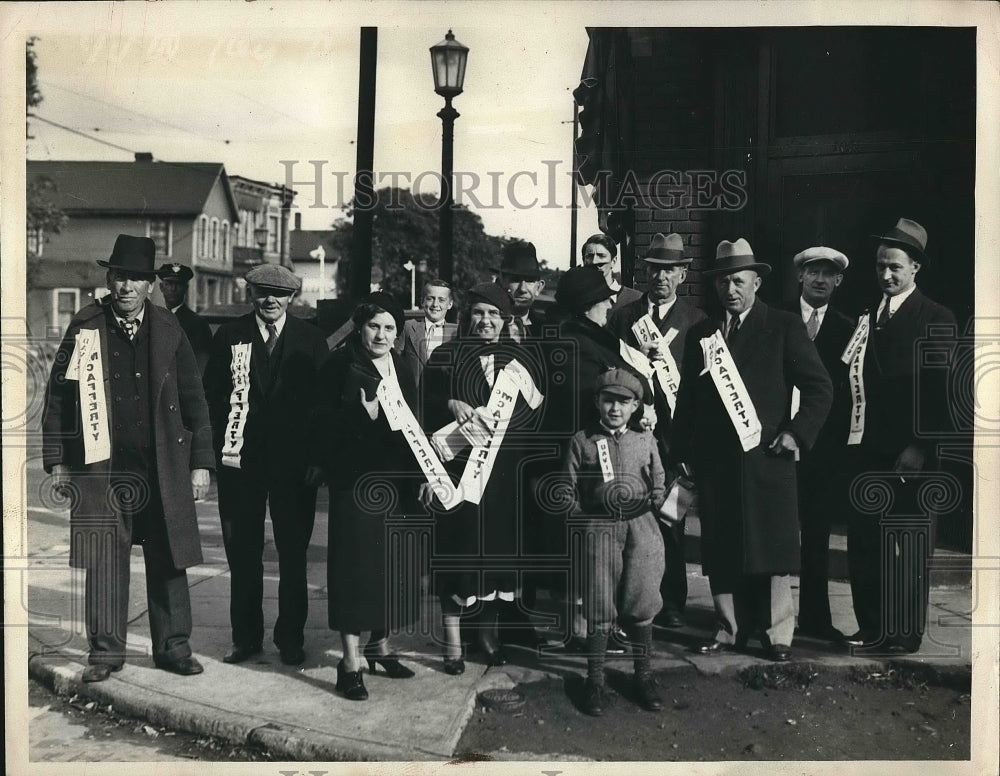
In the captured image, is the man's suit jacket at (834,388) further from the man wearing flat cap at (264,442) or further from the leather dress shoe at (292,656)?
the leather dress shoe at (292,656)

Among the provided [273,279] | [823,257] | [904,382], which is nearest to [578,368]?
[823,257]

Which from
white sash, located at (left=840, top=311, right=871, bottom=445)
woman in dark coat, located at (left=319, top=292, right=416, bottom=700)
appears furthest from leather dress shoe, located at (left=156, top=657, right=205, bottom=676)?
white sash, located at (left=840, top=311, right=871, bottom=445)

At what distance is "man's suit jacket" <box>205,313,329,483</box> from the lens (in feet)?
17.0

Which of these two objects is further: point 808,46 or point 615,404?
point 808,46

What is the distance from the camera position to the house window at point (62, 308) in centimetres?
517

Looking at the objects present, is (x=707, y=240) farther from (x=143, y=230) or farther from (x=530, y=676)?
(x=143, y=230)

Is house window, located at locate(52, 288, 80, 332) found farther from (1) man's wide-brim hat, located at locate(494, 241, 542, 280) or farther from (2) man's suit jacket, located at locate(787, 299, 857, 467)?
(2) man's suit jacket, located at locate(787, 299, 857, 467)

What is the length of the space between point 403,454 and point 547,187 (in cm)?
161

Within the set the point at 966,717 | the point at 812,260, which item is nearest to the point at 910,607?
the point at 966,717

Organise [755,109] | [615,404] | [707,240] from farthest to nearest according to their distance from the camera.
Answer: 1. [755,109]
2. [707,240]
3. [615,404]

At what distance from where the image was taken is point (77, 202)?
5.22m

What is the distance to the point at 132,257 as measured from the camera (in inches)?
198

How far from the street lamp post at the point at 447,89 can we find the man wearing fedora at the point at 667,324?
3.44 ft

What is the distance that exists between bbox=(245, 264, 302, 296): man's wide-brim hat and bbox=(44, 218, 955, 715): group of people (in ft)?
0.04
